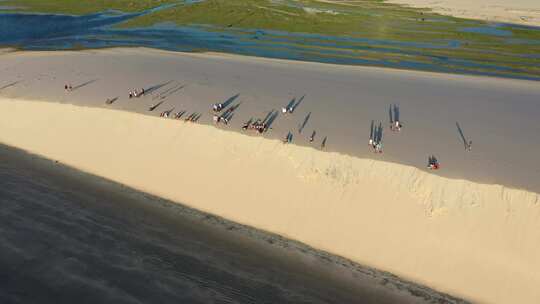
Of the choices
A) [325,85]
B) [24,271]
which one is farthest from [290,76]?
[24,271]

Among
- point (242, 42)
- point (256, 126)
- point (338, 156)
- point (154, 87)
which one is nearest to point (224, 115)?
point (256, 126)

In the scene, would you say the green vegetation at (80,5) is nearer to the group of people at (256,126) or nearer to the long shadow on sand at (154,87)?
the long shadow on sand at (154,87)

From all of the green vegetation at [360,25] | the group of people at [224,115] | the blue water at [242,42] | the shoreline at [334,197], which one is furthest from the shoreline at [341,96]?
the green vegetation at [360,25]

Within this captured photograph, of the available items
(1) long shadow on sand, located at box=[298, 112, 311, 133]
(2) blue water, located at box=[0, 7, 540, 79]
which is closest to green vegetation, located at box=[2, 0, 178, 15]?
(2) blue water, located at box=[0, 7, 540, 79]

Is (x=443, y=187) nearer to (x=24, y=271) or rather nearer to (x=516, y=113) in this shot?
(x=516, y=113)

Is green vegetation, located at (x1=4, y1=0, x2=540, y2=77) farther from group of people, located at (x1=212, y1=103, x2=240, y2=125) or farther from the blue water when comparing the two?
group of people, located at (x1=212, y1=103, x2=240, y2=125)
